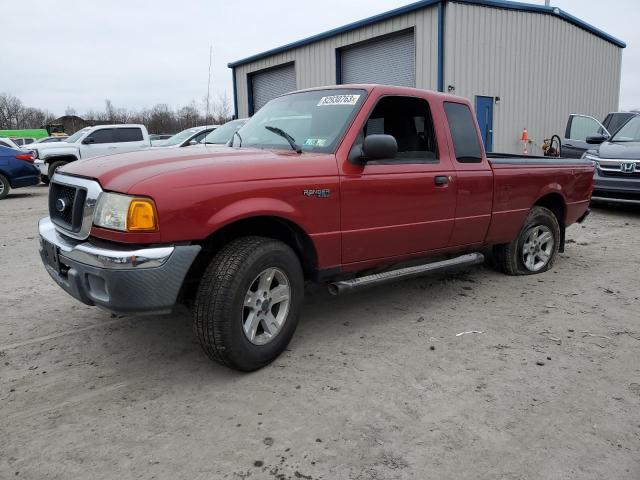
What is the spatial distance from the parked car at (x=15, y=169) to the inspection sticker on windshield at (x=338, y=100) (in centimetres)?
1146

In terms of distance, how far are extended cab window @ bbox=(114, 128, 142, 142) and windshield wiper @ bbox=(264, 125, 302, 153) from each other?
12.1 meters

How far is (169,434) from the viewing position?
254cm

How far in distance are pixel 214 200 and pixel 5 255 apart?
4893 millimetres

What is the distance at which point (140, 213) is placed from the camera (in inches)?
106

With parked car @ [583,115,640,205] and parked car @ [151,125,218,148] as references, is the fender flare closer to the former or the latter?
parked car @ [583,115,640,205]

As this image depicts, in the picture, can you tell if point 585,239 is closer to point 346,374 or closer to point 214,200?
point 346,374

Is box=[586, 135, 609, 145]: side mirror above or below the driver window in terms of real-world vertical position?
below

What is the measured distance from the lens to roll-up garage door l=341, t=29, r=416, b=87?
1474 centimetres

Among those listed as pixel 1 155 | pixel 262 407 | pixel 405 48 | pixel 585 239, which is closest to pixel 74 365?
pixel 262 407

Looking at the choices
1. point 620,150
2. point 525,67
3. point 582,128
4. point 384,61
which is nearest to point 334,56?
point 384,61

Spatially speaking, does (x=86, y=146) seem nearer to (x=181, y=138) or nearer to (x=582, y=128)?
(x=181, y=138)

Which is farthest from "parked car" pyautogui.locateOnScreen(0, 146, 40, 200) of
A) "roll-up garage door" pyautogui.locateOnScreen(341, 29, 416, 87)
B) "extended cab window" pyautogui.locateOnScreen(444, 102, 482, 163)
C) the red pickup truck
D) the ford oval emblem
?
"extended cab window" pyautogui.locateOnScreen(444, 102, 482, 163)

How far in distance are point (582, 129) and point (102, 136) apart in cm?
1283

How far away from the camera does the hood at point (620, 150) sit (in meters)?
8.70
